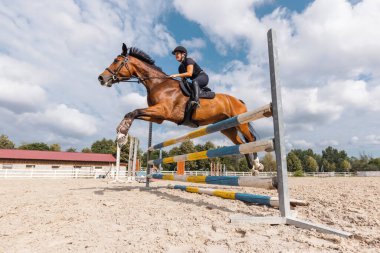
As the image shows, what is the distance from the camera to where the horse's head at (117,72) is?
15.3 ft

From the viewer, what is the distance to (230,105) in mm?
4953

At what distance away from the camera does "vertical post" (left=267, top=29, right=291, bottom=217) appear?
2.60 meters

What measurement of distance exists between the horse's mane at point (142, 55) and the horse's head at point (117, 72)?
5.0 inches

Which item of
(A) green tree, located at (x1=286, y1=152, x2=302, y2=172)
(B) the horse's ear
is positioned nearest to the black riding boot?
(B) the horse's ear

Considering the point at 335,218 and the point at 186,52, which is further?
the point at 186,52

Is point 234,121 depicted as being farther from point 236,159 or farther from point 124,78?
point 236,159

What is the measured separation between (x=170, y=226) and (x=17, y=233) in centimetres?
146

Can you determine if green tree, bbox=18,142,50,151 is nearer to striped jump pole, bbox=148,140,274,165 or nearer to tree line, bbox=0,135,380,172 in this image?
tree line, bbox=0,135,380,172

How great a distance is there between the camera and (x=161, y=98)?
444cm

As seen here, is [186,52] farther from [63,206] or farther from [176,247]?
[176,247]

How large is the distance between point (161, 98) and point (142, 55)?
127 cm

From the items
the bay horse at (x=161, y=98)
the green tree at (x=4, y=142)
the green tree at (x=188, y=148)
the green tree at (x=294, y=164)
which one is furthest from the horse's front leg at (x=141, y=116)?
the green tree at (x=4, y=142)

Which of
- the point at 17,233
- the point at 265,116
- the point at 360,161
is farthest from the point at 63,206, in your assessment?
the point at 360,161

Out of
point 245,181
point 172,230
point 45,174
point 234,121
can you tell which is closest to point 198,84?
point 234,121
